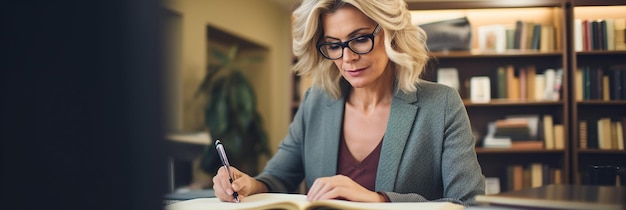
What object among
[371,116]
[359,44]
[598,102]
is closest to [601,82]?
[598,102]

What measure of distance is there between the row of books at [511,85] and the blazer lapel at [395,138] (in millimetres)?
2859

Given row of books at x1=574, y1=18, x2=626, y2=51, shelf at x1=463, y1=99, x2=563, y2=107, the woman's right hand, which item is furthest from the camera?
shelf at x1=463, y1=99, x2=563, y2=107

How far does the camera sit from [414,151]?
4.79 feet

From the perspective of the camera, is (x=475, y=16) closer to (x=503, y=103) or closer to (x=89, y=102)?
(x=503, y=103)

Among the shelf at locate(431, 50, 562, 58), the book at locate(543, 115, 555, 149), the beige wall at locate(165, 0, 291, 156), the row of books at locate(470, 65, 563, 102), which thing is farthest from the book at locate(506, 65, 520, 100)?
the beige wall at locate(165, 0, 291, 156)

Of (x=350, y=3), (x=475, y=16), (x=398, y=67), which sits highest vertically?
(x=475, y=16)

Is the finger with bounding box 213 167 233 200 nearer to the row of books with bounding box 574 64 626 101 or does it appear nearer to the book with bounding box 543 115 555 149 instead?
the row of books with bounding box 574 64 626 101

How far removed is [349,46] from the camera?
4.91ft

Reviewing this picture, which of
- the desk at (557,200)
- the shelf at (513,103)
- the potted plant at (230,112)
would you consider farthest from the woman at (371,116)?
the potted plant at (230,112)

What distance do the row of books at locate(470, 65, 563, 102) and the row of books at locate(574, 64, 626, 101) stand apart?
0.71ft

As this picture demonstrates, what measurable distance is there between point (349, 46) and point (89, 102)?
120 centimetres

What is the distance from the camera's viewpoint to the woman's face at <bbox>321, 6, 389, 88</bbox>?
1.50 meters

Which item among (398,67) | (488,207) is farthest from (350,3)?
(488,207)

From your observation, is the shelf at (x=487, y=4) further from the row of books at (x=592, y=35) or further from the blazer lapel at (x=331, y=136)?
the blazer lapel at (x=331, y=136)
